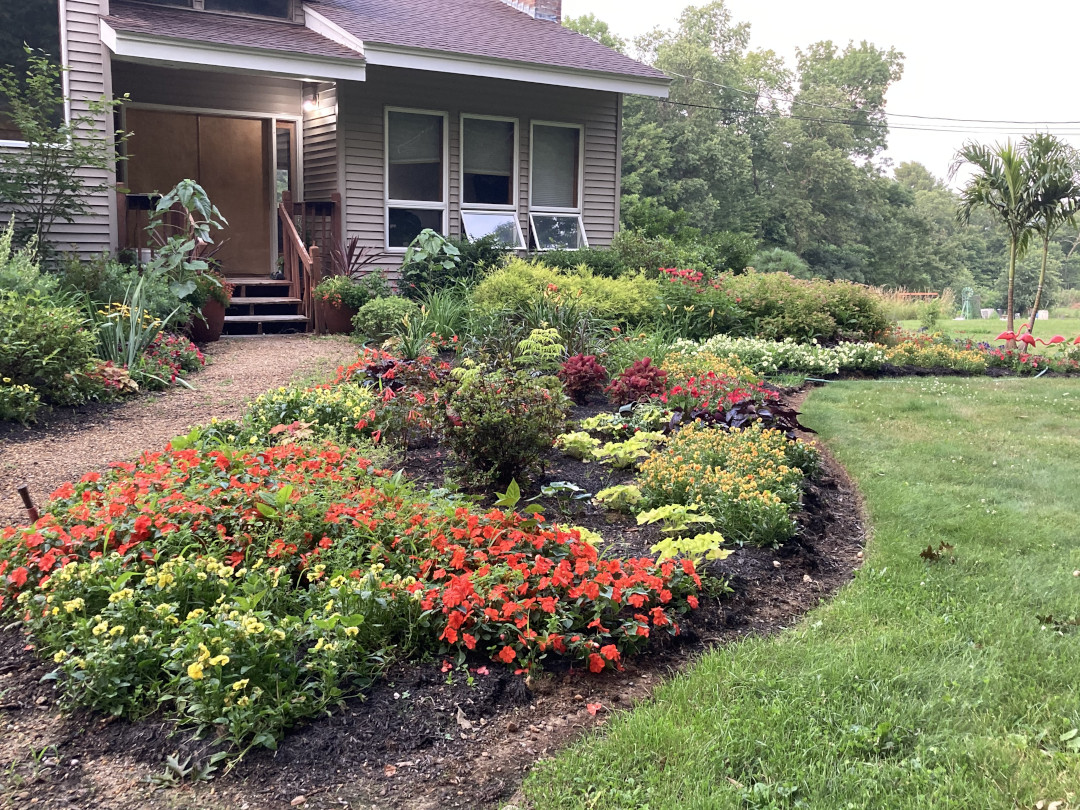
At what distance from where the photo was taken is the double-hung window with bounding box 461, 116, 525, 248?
13.0 m

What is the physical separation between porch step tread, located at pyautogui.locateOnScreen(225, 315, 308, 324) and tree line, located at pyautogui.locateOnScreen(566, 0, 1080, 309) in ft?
63.1

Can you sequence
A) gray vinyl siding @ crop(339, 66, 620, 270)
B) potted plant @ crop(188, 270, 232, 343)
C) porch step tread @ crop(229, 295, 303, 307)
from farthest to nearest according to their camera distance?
gray vinyl siding @ crop(339, 66, 620, 270)
porch step tread @ crop(229, 295, 303, 307)
potted plant @ crop(188, 270, 232, 343)

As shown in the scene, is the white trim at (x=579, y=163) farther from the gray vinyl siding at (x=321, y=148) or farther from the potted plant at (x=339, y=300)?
the potted plant at (x=339, y=300)

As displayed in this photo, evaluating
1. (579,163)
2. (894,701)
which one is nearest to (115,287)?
(579,163)

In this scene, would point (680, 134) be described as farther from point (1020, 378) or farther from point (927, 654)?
point (927, 654)

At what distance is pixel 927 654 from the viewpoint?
3.10 metres

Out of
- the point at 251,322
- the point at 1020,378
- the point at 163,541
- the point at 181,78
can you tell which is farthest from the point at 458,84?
the point at 163,541

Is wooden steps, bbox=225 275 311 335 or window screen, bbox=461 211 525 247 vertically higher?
window screen, bbox=461 211 525 247

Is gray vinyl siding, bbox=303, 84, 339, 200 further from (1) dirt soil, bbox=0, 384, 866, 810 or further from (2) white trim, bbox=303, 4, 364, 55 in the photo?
(1) dirt soil, bbox=0, 384, 866, 810

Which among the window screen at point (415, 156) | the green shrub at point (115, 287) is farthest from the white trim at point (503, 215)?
the green shrub at point (115, 287)

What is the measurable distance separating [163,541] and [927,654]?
2902mm

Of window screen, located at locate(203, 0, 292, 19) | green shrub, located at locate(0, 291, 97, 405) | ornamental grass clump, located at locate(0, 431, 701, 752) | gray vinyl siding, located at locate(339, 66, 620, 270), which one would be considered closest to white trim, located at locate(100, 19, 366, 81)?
gray vinyl siding, located at locate(339, 66, 620, 270)

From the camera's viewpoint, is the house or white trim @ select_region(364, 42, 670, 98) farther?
the house

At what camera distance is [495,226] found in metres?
13.1
